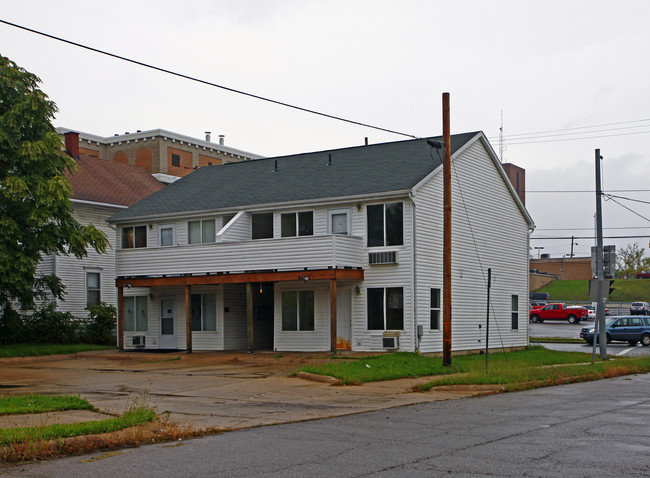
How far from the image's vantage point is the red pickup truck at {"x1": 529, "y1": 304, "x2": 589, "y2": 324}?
67.8 m

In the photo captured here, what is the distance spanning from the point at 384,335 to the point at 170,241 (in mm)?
11304

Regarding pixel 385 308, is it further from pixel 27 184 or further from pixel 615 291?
pixel 615 291

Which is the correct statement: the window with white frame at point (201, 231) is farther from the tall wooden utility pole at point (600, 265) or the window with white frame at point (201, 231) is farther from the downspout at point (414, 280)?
the tall wooden utility pole at point (600, 265)

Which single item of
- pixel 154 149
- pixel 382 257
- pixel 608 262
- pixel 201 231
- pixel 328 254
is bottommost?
pixel 608 262

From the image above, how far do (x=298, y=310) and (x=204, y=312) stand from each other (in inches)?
200

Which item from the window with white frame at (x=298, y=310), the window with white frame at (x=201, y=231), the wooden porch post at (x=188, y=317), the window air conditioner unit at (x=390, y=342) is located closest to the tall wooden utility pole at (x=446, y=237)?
the window air conditioner unit at (x=390, y=342)

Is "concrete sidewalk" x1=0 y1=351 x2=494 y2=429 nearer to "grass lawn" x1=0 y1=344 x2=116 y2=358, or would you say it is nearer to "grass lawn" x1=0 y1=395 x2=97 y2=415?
"grass lawn" x1=0 y1=395 x2=97 y2=415

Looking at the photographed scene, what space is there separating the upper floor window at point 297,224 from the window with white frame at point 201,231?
361 centimetres

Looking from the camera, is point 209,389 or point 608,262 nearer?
point 209,389

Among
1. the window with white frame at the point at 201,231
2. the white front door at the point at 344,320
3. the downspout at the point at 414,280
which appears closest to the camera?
the downspout at the point at 414,280

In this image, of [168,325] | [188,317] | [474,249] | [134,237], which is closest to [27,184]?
[134,237]

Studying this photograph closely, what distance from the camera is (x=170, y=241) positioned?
3416 centimetres

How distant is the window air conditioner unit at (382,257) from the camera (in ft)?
92.6

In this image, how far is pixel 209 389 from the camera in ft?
61.4
